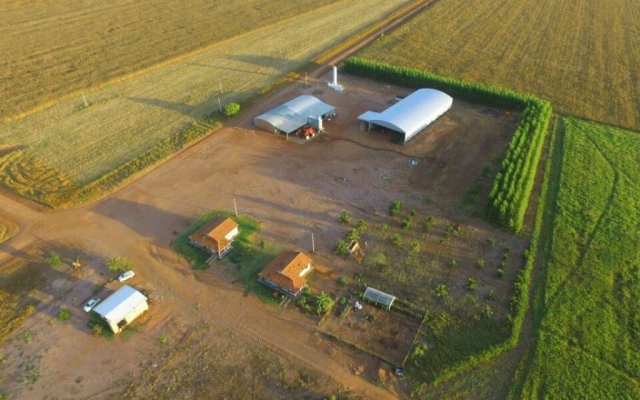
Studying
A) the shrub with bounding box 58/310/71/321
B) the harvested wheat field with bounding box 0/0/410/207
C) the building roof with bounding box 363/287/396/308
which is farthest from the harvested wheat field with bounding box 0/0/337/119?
the building roof with bounding box 363/287/396/308

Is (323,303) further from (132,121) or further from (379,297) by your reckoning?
(132,121)

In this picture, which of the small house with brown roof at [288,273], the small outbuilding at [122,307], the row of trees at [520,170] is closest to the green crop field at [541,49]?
the row of trees at [520,170]

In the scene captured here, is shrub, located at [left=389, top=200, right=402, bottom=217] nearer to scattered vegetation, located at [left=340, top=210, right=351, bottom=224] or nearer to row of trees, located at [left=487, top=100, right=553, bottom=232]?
scattered vegetation, located at [left=340, top=210, right=351, bottom=224]

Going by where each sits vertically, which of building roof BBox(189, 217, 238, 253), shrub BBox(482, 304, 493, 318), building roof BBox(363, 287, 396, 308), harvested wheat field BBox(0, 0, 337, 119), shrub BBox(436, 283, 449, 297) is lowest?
shrub BBox(482, 304, 493, 318)

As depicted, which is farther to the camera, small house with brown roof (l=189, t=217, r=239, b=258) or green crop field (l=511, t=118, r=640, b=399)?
small house with brown roof (l=189, t=217, r=239, b=258)

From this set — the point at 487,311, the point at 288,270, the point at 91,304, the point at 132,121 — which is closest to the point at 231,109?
the point at 132,121

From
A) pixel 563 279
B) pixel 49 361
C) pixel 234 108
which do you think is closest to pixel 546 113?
pixel 563 279

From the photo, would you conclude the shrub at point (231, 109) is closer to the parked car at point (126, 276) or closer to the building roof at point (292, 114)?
the building roof at point (292, 114)

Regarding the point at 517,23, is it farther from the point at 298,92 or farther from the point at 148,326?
the point at 148,326
